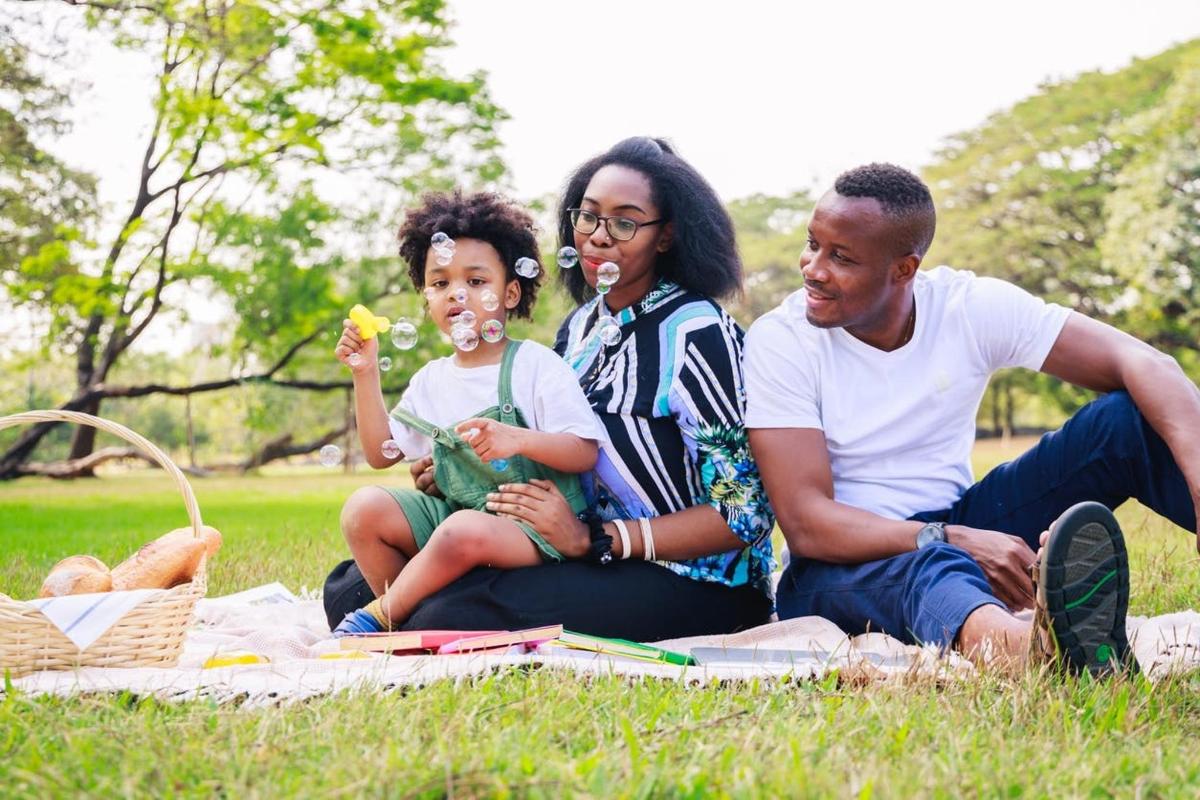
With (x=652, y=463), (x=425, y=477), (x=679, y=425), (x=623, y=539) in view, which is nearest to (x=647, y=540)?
(x=623, y=539)

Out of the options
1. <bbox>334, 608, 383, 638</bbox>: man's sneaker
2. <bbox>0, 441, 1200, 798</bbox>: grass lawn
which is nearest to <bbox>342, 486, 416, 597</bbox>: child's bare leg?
<bbox>334, 608, 383, 638</bbox>: man's sneaker

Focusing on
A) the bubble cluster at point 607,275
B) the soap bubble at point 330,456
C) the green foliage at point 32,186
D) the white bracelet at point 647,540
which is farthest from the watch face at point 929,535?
the green foliage at point 32,186

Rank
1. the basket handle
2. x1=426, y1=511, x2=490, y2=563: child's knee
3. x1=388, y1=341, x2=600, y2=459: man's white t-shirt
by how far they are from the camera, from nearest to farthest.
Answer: the basket handle, x1=426, y1=511, x2=490, y2=563: child's knee, x1=388, y1=341, x2=600, y2=459: man's white t-shirt

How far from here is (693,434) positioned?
3277 millimetres

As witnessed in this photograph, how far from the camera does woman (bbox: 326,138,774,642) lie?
3230mm

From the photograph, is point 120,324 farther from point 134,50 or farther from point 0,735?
point 0,735

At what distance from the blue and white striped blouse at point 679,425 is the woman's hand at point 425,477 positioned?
0.45m

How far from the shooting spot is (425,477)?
11.6ft

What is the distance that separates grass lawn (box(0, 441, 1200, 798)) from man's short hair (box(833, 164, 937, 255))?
131 centimetres

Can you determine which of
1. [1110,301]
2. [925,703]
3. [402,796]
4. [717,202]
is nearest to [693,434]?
[717,202]

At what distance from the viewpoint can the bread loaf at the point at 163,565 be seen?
2.92 metres

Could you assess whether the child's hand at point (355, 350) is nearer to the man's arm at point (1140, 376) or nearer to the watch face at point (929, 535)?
the watch face at point (929, 535)

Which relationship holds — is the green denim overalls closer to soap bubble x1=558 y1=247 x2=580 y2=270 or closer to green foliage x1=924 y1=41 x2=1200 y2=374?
soap bubble x1=558 y1=247 x2=580 y2=270

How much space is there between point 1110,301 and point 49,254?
20.2 m
